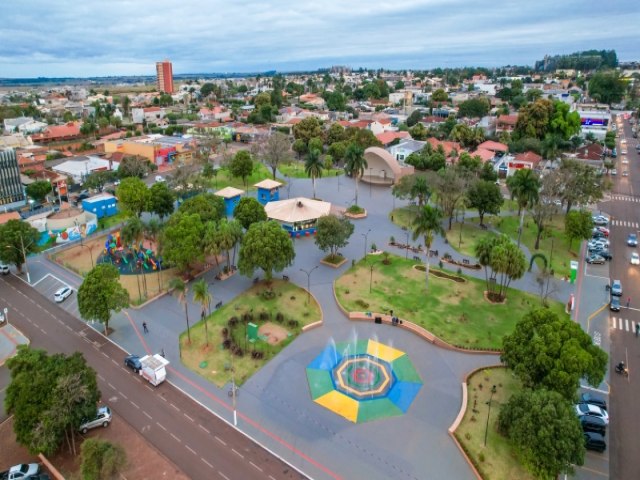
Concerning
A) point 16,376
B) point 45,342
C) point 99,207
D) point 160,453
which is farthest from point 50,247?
point 160,453

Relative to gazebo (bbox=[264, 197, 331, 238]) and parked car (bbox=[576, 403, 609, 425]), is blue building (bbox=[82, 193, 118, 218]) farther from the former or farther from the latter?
parked car (bbox=[576, 403, 609, 425])

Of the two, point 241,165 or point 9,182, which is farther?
point 241,165

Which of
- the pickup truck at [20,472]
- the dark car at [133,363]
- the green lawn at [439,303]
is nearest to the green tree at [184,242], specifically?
the dark car at [133,363]

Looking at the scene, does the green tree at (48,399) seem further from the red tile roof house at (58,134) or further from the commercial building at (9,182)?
the red tile roof house at (58,134)

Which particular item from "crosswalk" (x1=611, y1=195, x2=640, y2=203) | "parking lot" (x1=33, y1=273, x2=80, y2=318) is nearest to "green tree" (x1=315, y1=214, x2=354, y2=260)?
"parking lot" (x1=33, y1=273, x2=80, y2=318)

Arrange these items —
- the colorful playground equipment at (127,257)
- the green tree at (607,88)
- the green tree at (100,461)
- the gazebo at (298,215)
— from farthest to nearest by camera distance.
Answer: the green tree at (607,88) < the gazebo at (298,215) < the colorful playground equipment at (127,257) < the green tree at (100,461)

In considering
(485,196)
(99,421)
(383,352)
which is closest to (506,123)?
A: (485,196)

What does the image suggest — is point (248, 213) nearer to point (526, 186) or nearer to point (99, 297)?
point (99, 297)
